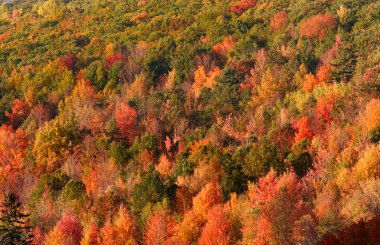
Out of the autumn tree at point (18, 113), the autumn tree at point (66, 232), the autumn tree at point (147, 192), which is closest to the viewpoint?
the autumn tree at point (66, 232)

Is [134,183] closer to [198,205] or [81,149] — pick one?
[198,205]

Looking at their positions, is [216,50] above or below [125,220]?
below

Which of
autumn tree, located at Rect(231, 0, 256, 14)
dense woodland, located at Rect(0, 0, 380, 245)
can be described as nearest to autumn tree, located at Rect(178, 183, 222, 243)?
dense woodland, located at Rect(0, 0, 380, 245)

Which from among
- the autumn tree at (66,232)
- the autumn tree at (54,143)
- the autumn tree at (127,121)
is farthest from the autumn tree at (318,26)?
the autumn tree at (66,232)

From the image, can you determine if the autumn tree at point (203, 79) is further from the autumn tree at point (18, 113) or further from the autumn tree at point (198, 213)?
the autumn tree at point (198, 213)

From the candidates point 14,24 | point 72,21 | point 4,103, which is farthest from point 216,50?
point 14,24

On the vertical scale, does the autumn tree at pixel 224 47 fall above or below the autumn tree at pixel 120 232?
below

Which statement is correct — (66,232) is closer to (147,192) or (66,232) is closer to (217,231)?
(147,192)

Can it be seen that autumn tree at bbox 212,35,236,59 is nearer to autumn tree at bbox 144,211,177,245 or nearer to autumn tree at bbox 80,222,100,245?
autumn tree at bbox 144,211,177,245
